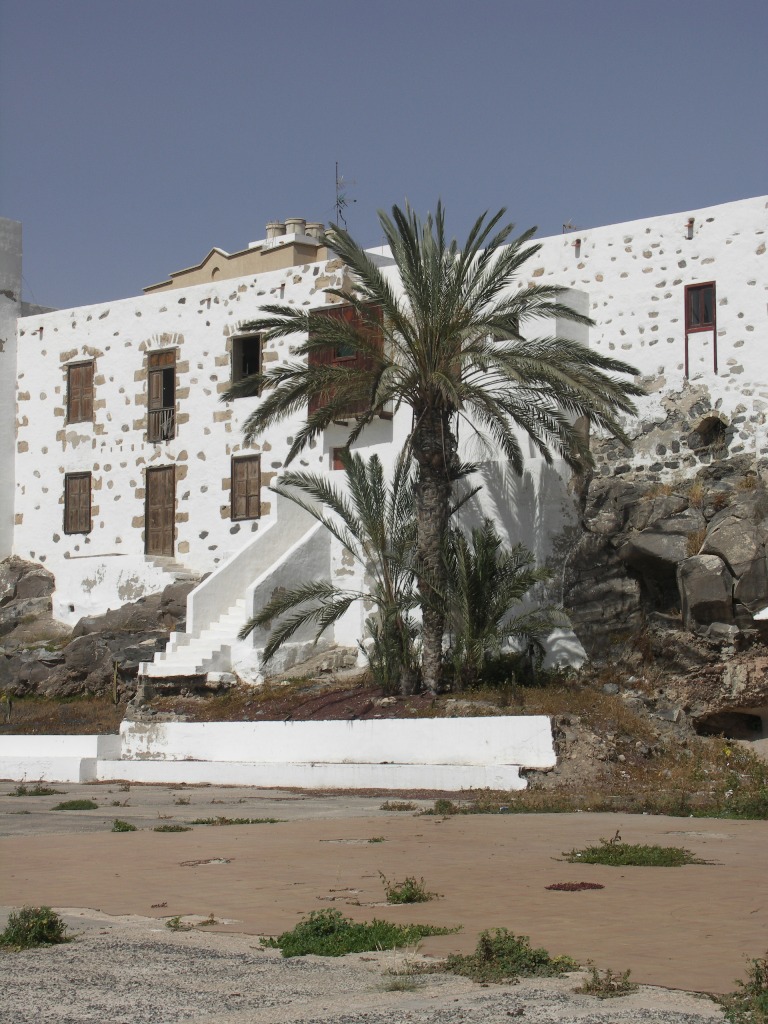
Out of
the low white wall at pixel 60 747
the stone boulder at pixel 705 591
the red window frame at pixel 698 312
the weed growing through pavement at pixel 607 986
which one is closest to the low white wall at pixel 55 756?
the low white wall at pixel 60 747

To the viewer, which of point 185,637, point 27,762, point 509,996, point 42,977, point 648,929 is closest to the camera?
point 509,996

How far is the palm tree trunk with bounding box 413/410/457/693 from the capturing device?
68.3 feet

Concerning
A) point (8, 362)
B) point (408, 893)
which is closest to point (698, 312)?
point (408, 893)

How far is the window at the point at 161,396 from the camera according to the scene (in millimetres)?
30219

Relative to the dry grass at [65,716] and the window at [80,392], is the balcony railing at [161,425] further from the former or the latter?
the dry grass at [65,716]

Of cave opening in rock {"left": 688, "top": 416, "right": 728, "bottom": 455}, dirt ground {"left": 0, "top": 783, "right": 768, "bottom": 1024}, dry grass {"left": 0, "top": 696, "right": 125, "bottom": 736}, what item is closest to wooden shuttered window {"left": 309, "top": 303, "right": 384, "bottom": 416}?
cave opening in rock {"left": 688, "top": 416, "right": 728, "bottom": 455}

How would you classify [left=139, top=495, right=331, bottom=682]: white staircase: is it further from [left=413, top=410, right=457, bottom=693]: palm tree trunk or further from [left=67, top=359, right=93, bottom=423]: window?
[left=67, top=359, right=93, bottom=423]: window

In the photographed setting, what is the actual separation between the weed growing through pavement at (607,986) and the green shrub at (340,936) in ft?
4.93

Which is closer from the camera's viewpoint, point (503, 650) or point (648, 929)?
point (648, 929)

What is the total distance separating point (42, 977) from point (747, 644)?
14666 millimetres

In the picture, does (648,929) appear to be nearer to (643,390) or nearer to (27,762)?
(643,390)

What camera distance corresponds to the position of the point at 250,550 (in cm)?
2655

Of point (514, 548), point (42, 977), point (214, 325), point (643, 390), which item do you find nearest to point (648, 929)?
point (42, 977)

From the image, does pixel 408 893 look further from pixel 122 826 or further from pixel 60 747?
pixel 60 747
